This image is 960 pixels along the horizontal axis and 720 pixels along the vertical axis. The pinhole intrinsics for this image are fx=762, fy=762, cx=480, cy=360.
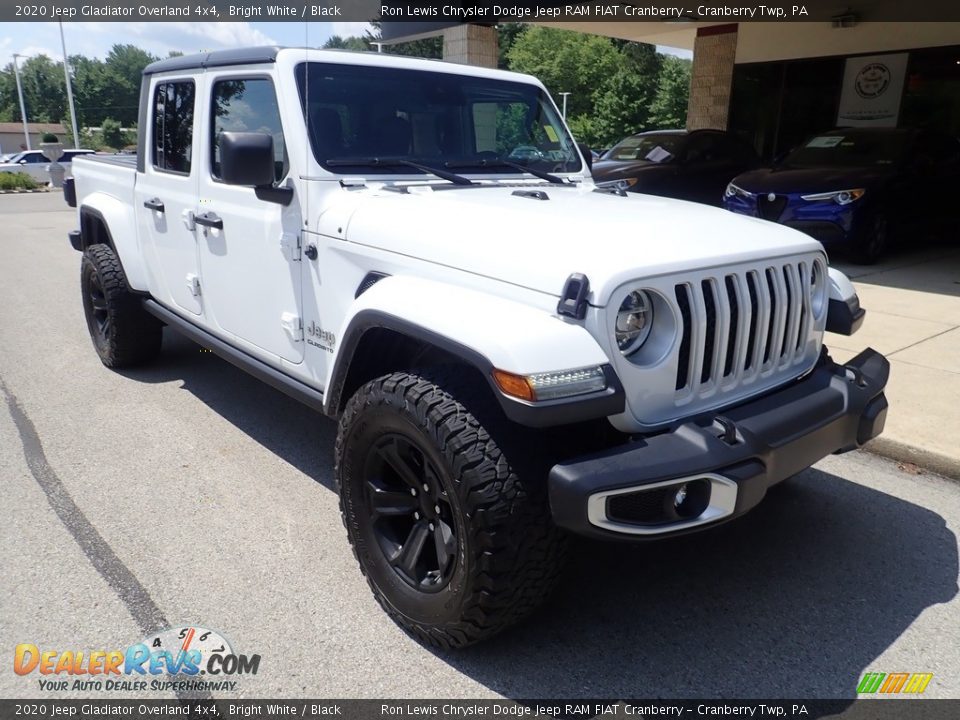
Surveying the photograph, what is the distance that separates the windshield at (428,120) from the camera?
10.7 feet

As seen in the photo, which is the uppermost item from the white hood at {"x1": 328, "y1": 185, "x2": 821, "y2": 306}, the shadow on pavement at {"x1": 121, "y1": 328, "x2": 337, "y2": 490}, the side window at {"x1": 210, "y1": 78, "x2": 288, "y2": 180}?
the side window at {"x1": 210, "y1": 78, "x2": 288, "y2": 180}

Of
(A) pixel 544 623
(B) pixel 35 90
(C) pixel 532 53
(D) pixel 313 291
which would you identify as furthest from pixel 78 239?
(B) pixel 35 90

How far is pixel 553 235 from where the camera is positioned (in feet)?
8.20

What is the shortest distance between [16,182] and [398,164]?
99.9 ft

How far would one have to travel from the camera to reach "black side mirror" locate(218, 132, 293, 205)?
9.51ft

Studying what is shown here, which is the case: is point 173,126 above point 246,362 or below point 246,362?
above

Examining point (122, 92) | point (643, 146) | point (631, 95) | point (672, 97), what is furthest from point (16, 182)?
point (122, 92)

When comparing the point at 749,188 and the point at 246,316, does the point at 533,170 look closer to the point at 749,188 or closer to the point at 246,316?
the point at 246,316

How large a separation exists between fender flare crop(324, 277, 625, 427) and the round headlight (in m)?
0.18

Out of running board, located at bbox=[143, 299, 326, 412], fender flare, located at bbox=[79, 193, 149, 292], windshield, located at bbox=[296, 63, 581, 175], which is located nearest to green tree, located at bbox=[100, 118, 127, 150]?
fender flare, located at bbox=[79, 193, 149, 292]

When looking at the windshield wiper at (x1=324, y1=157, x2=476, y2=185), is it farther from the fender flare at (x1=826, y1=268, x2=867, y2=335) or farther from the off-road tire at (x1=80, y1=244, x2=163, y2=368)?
the off-road tire at (x1=80, y1=244, x2=163, y2=368)

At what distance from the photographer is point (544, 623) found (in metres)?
2.70

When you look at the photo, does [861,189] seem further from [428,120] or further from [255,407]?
[255,407]

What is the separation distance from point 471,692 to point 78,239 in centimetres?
487
